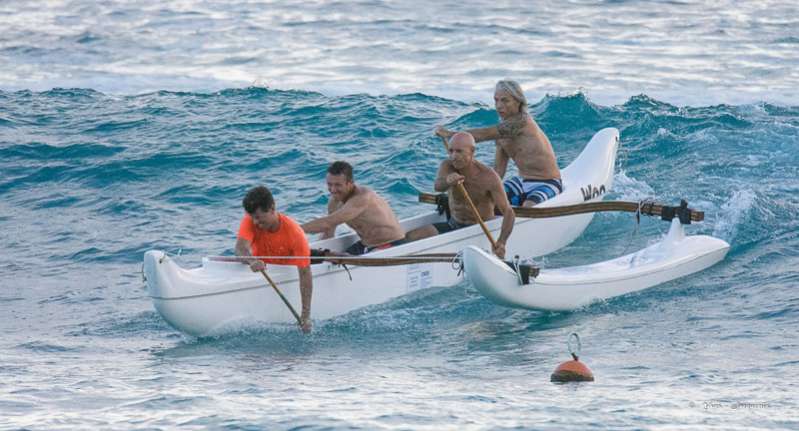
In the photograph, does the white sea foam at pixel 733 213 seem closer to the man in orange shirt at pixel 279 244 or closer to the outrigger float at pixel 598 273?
the outrigger float at pixel 598 273

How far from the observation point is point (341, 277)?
9.48 meters

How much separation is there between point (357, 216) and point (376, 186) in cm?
489

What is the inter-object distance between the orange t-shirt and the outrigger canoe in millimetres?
134

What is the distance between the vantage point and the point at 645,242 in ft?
40.0

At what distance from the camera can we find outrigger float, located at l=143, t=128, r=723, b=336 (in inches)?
343

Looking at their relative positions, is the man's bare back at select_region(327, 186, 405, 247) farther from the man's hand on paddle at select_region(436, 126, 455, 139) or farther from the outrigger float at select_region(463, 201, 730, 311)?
the outrigger float at select_region(463, 201, 730, 311)

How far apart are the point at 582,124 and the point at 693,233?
5.41 metres

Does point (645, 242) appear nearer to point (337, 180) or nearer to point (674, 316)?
point (674, 316)

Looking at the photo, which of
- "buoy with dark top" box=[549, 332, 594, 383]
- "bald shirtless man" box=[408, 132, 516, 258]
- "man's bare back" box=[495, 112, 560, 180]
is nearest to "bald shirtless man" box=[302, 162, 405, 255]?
"bald shirtless man" box=[408, 132, 516, 258]

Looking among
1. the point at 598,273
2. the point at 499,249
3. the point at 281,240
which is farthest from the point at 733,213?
the point at 281,240

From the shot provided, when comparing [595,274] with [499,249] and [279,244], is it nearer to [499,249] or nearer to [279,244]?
[499,249]

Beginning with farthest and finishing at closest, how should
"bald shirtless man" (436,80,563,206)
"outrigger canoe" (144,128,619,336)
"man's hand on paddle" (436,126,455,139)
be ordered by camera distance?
"bald shirtless man" (436,80,563,206) < "man's hand on paddle" (436,126,455,139) < "outrigger canoe" (144,128,619,336)

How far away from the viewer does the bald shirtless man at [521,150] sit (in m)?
11.0

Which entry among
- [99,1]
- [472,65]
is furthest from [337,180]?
[99,1]
